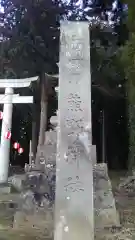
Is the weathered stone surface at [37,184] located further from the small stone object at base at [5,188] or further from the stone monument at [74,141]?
the stone monument at [74,141]

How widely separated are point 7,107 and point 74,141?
545 centimetres

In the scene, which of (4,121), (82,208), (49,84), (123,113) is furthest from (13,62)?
(82,208)

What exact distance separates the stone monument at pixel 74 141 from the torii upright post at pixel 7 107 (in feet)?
15.4

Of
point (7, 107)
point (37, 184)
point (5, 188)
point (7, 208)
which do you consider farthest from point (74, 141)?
point (7, 107)

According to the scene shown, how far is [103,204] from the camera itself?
19.0 feet

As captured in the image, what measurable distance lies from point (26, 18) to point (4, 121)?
5.31m

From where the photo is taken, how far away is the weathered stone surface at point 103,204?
5.58 meters

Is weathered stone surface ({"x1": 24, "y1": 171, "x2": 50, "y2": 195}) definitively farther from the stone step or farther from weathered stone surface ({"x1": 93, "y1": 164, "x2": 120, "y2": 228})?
weathered stone surface ({"x1": 93, "y1": 164, "x2": 120, "y2": 228})

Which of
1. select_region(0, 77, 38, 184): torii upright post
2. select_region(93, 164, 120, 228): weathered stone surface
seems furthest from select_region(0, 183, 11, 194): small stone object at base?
select_region(93, 164, 120, 228): weathered stone surface

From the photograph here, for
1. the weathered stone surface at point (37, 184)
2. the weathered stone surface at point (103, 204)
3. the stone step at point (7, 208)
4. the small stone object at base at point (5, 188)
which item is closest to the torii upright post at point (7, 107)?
the small stone object at base at point (5, 188)

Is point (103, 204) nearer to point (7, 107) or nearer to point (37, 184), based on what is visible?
point (37, 184)

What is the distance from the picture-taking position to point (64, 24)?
4.41 m

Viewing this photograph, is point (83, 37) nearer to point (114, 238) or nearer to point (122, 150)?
point (114, 238)

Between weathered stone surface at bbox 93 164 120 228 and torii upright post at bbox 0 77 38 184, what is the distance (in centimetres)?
336
